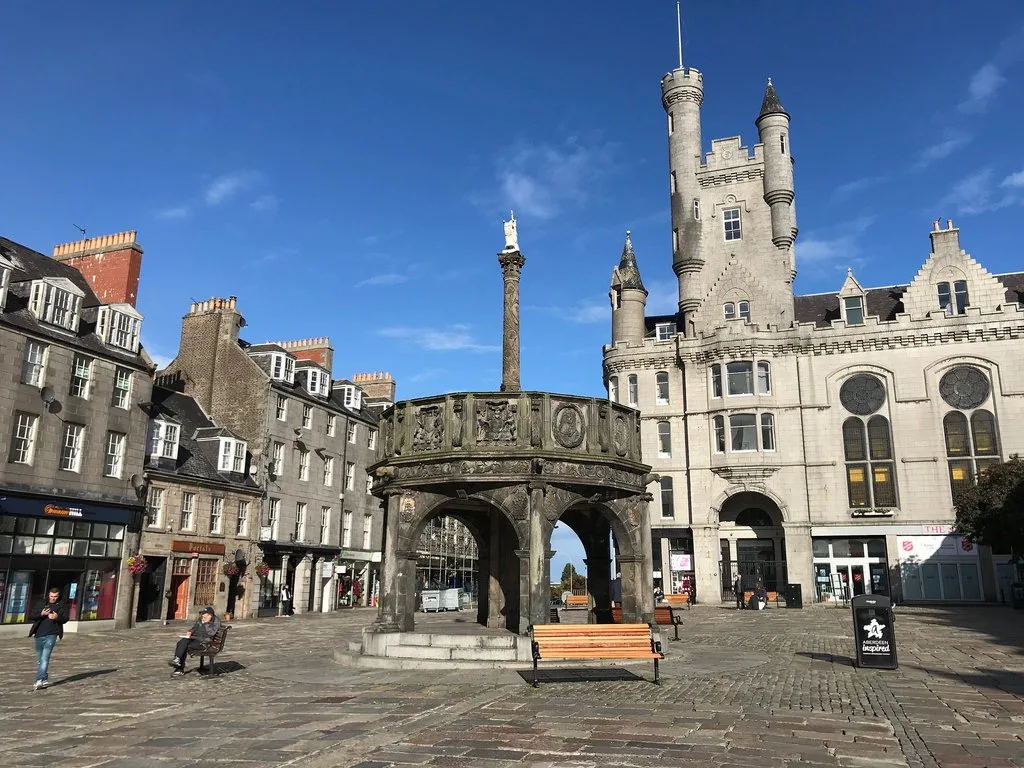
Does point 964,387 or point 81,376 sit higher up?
point 964,387

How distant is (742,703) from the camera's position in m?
11.5

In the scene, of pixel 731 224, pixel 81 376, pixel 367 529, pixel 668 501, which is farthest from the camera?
pixel 731 224

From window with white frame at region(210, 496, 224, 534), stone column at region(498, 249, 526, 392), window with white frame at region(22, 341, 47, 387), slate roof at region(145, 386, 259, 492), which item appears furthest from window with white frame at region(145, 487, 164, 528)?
stone column at region(498, 249, 526, 392)

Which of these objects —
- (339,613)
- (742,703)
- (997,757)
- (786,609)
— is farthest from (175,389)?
(997,757)

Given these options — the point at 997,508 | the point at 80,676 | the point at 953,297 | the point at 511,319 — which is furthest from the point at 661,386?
the point at 80,676

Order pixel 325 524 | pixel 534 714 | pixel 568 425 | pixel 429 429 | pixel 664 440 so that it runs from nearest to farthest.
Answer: pixel 534 714, pixel 568 425, pixel 429 429, pixel 325 524, pixel 664 440

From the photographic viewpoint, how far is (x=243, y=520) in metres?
40.4

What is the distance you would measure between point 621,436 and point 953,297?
3789 centimetres

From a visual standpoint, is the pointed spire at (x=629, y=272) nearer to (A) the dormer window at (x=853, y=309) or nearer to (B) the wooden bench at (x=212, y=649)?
(A) the dormer window at (x=853, y=309)

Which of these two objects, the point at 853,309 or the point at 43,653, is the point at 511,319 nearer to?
the point at 43,653

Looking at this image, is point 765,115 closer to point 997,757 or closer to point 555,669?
point 555,669

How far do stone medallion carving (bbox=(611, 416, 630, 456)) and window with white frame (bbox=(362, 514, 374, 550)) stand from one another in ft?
116

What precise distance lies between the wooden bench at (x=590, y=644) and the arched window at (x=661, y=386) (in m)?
37.5

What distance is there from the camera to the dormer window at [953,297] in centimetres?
4653
